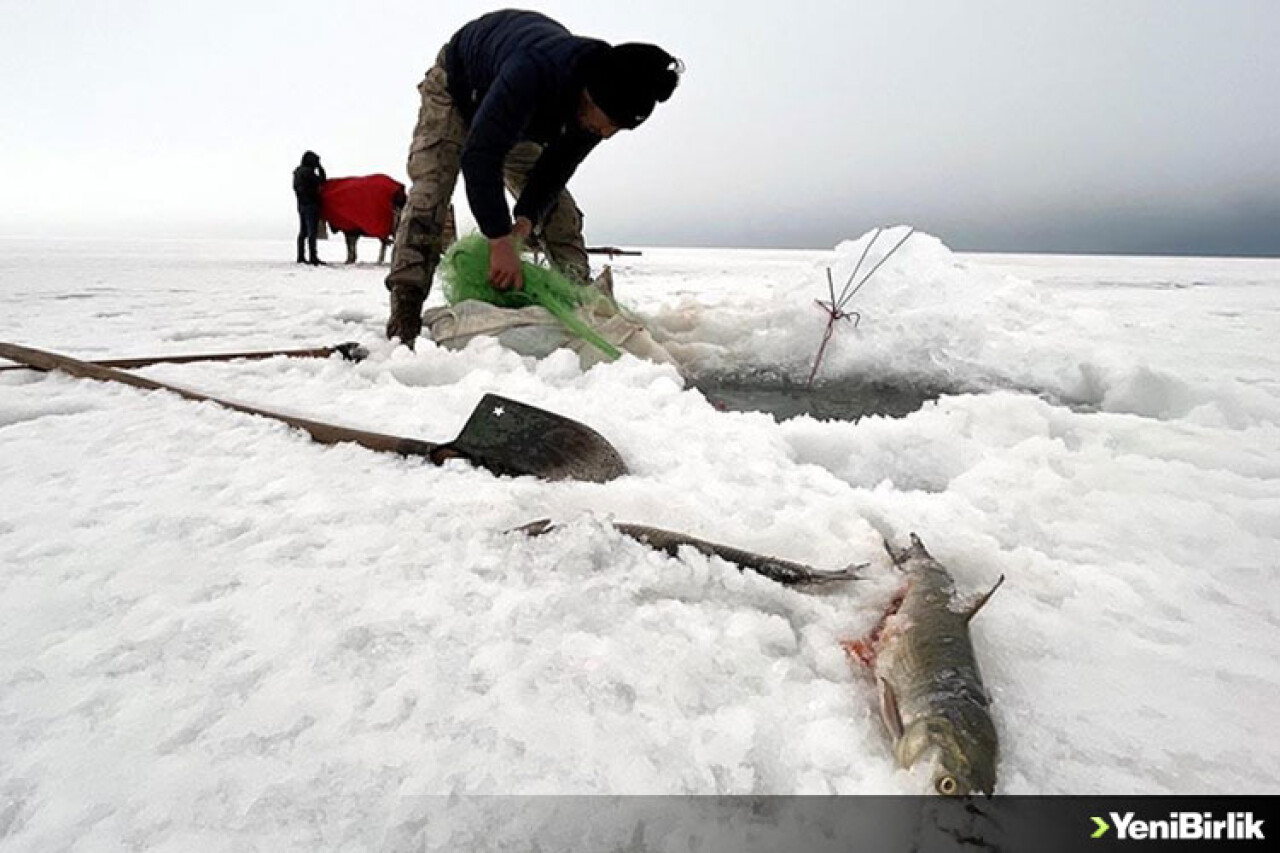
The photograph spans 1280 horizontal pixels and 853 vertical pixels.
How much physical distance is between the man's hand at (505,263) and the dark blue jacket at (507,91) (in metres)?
0.07

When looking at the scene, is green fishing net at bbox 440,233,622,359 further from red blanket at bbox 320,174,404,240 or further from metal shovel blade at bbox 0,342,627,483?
red blanket at bbox 320,174,404,240

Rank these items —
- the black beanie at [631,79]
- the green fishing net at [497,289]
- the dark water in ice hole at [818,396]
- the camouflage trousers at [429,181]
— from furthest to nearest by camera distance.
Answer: the camouflage trousers at [429,181] → the green fishing net at [497,289] → the dark water in ice hole at [818,396] → the black beanie at [631,79]

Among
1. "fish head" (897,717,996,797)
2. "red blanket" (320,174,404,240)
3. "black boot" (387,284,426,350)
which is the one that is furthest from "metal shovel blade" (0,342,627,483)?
"red blanket" (320,174,404,240)

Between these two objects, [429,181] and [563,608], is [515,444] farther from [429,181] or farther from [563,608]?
[429,181]

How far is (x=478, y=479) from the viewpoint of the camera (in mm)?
1887

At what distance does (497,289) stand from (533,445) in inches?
77.7

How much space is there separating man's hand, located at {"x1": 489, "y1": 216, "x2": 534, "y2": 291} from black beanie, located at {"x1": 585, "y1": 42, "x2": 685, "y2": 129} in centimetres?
87

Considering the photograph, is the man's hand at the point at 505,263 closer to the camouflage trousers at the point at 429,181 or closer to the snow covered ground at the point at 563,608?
the camouflage trousers at the point at 429,181

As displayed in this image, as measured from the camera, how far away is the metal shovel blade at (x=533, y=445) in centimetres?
198

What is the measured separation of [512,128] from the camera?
10.1 ft

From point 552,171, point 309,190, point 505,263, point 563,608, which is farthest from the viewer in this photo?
point 309,190

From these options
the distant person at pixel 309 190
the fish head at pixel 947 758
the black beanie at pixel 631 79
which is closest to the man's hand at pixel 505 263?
the black beanie at pixel 631 79

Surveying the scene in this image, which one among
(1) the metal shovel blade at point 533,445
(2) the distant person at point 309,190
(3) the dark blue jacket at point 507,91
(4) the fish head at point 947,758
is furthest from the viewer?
(2) the distant person at point 309,190

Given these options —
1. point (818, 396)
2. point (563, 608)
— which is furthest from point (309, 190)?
point (563, 608)
